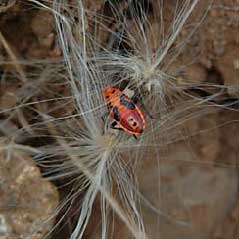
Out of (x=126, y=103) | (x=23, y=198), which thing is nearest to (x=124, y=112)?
(x=126, y=103)

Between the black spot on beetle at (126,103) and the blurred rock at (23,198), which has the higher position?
the black spot on beetle at (126,103)

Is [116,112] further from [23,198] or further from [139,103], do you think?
[23,198]

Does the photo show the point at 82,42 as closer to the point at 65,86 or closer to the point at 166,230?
the point at 65,86

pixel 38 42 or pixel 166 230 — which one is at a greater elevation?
pixel 38 42

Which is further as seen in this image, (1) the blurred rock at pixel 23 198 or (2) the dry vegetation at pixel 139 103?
(2) the dry vegetation at pixel 139 103

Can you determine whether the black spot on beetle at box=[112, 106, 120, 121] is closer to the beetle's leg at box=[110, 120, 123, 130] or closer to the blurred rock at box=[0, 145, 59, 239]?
the beetle's leg at box=[110, 120, 123, 130]

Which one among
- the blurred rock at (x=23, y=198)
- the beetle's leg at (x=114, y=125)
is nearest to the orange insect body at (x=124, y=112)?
the beetle's leg at (x=114, y=125)

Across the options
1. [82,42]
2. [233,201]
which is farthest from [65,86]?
[233,201]

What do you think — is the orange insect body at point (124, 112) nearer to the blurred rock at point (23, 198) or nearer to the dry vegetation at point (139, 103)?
the dry vegetation at point (139, 103)
